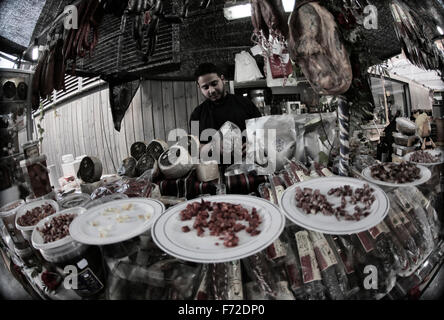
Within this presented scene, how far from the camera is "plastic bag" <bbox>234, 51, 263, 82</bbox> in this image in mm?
1088

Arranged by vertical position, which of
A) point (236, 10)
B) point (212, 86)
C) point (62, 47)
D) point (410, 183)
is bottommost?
point (410, 183)

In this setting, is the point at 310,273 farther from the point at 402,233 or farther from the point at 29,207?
the point at 29,207

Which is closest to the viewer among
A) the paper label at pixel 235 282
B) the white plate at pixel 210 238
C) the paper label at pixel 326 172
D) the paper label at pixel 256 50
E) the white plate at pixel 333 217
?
the white plate at pixel 210 238

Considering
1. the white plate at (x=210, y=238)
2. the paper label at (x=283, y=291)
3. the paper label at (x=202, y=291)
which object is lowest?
the paper label at (x=283, y=291)

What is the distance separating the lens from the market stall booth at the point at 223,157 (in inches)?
40.1

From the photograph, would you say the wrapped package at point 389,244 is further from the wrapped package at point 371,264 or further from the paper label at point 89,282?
the paper label at point 89,282

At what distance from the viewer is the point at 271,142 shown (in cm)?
119

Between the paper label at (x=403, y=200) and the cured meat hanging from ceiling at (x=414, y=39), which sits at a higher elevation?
the cured meat hanging from ceiling at (x=414, y=39)

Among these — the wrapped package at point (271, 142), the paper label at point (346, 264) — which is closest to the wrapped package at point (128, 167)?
the wrapped package at point (271, 142)

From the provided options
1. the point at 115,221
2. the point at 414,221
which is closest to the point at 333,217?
the point at 414,221

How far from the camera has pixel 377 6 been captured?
1.13 meters

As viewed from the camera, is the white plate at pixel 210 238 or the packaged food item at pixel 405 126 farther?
the packaged food item at pixel 405 126

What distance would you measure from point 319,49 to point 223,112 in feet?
1.88

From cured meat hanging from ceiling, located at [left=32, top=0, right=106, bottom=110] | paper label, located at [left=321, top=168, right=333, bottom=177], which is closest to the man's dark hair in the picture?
cured meat hanging from ceiling, located at [left=32, top=0, right=106, bottom=110]
